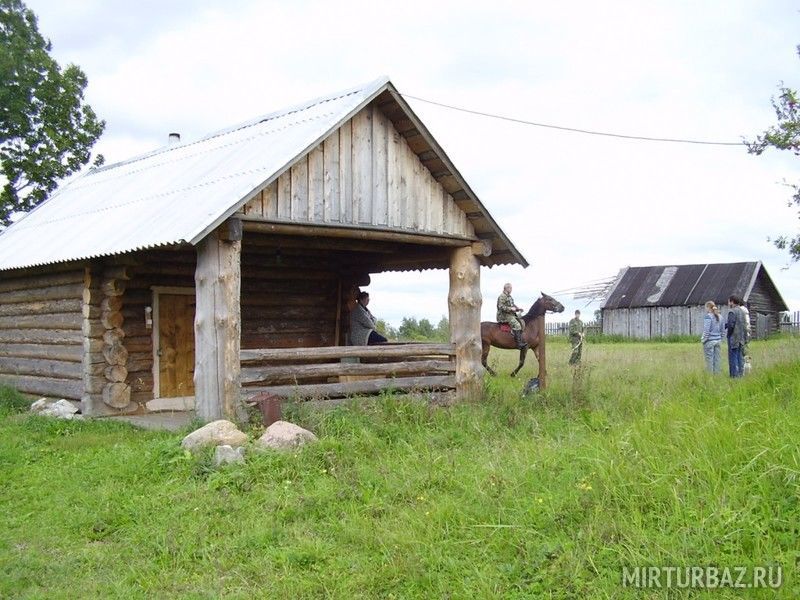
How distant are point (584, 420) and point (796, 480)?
12.5ft

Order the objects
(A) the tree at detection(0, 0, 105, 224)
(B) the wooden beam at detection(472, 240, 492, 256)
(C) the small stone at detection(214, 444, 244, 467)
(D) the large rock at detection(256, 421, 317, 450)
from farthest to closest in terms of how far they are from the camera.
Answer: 1. (A) the tree at detection(0, 0, 105, 224)
2. (B) the wooden beam at detection(472, 240, 492, 256)
3. (D) the large rock at detection(256, 421, 317, 450)
4. (C) the small stone at detection(214, 444, 244, 467)

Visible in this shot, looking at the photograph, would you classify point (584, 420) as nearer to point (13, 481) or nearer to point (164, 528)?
point (164, 528)

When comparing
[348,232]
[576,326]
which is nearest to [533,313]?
[576,326]

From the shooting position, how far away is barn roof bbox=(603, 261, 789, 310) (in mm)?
39531

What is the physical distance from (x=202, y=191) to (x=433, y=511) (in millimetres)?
6703

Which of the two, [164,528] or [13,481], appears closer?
[164,528]

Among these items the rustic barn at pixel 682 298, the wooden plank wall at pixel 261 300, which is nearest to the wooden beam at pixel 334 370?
the wooden plank wall at pixel 261 300

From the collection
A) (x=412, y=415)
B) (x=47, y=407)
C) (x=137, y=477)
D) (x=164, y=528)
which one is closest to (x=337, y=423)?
(x=412, y=415)

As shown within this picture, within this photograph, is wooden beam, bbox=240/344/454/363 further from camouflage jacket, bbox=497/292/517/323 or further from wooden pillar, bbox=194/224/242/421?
camouflage jacket, bbox=497/292/517/323

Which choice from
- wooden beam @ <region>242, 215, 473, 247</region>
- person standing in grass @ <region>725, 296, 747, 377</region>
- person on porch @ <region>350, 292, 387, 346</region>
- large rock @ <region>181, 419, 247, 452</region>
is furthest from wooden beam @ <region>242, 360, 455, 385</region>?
person standing in grass @ <region>725, 296, 747, 377</region>

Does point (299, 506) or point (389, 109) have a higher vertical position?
point (389, 109)

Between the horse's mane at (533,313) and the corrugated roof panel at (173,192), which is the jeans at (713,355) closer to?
the horse's mane at (533,313)

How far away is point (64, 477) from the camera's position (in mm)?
8422

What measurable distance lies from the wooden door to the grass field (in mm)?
4405
